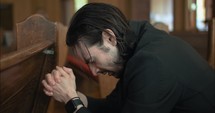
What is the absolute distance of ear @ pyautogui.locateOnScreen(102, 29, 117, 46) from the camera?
1020 mm

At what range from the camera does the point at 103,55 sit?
1.08 meters

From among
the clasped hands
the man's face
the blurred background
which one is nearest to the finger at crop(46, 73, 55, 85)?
the clasped hands

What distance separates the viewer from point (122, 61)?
1110 millimetres

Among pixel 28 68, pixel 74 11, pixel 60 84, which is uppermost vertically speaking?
pixel 28 68

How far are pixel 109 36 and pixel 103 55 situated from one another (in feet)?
0.25

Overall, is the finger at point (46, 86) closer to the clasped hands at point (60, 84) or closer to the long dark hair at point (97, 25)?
the clasped hands at point (60, 84)

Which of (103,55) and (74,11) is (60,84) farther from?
(74,11)

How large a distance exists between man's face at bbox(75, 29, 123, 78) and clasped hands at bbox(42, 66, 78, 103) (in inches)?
3.0

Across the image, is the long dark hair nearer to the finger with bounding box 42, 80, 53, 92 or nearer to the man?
the man

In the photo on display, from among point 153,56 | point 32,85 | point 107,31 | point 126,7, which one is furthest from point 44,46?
point 126,7

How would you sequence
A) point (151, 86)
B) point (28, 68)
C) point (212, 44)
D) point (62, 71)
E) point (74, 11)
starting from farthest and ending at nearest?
point (74, 11) < point (212, 44) < point (62, 71) < point (151, 86) < point (28, 68)

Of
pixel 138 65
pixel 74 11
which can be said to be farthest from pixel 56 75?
pixel 74 11

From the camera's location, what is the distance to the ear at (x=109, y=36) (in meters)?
1.02

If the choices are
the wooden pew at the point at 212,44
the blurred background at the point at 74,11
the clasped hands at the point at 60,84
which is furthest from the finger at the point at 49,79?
the blurred background at the point at 74,11
